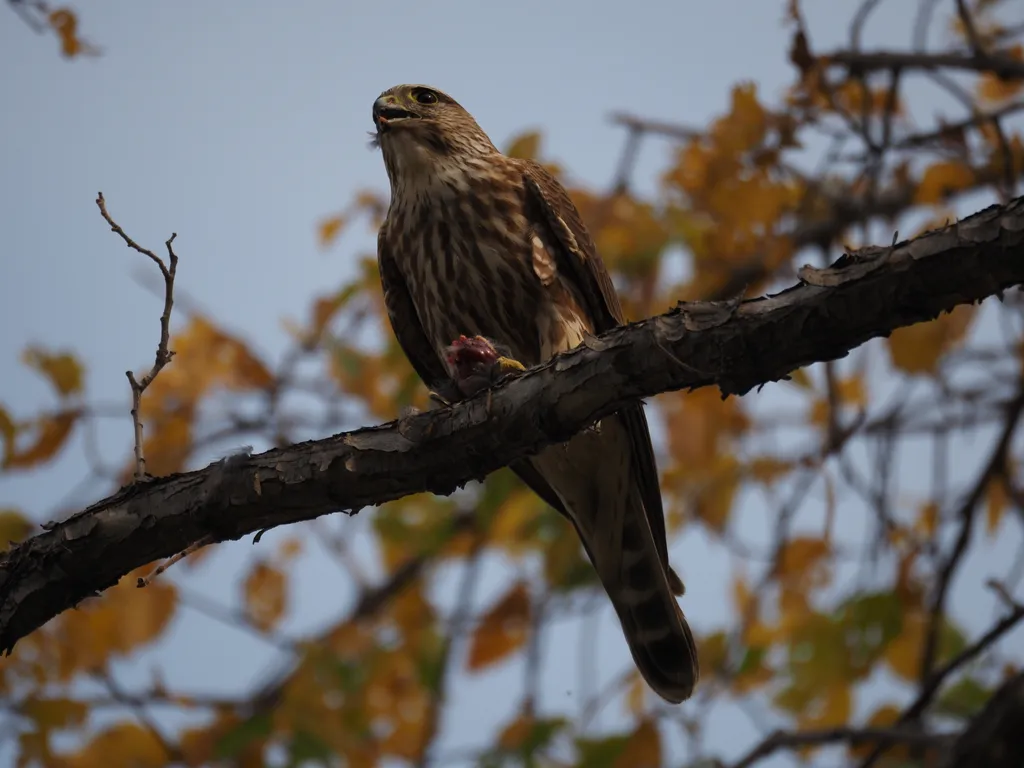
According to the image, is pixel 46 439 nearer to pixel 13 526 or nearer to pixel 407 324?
pixel 13 526

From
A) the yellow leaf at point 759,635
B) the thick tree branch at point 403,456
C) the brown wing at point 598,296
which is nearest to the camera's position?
the thick tree branch at point 403,456

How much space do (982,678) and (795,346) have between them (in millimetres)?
2772

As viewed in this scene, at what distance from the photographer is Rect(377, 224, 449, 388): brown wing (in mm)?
3961

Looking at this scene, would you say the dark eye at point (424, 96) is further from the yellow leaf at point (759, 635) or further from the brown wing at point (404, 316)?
the yellow leaf at point (759, 635)

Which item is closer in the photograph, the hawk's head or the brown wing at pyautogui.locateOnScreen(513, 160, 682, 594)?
the brown wing at pyautogui.locateOnScreen(513, 160, 682, 594)

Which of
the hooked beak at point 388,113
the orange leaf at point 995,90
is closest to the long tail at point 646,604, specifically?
the hooked beak at point 388,113

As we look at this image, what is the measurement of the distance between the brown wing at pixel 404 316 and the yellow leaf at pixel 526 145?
0.84m

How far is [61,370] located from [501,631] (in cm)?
210

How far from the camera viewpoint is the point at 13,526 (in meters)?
4.02

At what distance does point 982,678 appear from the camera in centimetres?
430

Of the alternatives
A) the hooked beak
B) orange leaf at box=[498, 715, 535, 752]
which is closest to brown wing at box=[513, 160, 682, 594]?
the hooked beak

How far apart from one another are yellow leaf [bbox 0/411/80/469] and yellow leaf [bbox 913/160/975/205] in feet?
11.4

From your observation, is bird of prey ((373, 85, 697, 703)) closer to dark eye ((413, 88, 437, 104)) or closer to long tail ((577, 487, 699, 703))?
long tail ((577, 487, 699, 703))

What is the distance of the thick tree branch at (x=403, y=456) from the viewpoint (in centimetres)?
217
